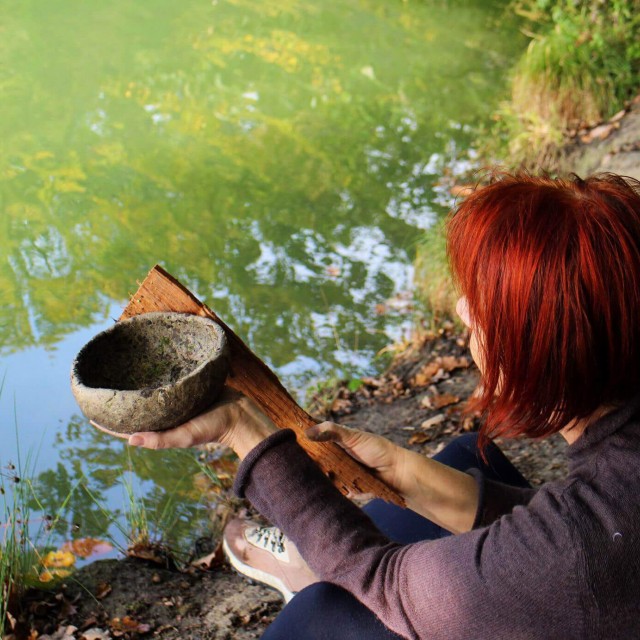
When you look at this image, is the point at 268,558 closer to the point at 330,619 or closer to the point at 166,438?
the point at 330,619

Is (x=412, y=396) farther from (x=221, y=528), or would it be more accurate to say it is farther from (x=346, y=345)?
(x=221, y=528)

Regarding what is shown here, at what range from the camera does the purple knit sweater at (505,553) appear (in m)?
1.34

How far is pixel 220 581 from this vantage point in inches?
110

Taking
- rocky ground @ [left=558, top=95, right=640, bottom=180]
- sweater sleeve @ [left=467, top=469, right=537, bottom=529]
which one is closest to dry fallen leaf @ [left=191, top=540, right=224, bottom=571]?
sweater sleeve @ [left=467, top=469, right=537, bottom=529]

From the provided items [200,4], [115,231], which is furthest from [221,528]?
[200,4]

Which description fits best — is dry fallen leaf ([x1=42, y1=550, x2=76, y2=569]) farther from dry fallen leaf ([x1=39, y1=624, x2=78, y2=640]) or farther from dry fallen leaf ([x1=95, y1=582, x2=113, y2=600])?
dry fallen leaf ([x1=39, y1=624, x2=78, y2=640])

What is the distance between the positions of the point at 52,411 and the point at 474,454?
241 cm

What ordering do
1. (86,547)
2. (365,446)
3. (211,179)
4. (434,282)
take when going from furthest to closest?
1. (211,179)
2. (434,282)
3. (86,547)
4. (365,446)

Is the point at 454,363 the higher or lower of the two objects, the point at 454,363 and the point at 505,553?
the lower

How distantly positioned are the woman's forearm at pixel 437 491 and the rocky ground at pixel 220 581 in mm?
810

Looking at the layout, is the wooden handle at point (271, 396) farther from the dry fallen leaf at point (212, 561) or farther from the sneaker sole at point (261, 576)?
the dry fallen leaf at point (212, 561)

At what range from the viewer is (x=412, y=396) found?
14.0ft

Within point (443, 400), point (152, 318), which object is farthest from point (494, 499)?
point (443, 400)

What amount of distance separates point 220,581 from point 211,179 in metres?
4.14
